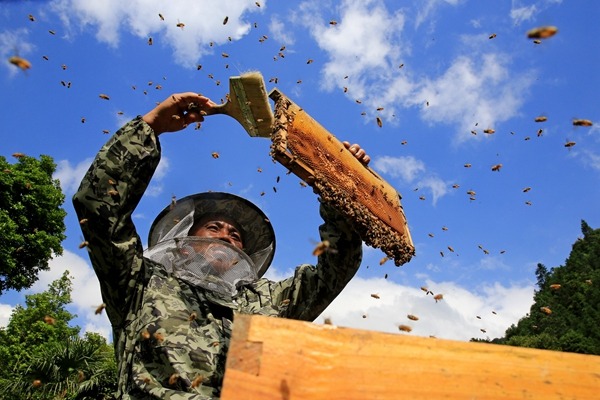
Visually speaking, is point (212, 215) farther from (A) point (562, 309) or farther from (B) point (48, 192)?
(A) point (562, 309)

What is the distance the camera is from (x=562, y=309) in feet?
150

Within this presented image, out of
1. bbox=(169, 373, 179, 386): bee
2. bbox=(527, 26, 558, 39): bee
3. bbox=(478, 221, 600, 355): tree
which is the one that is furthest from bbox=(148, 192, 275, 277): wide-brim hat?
bbox=(478, 221, 600, 355): tree

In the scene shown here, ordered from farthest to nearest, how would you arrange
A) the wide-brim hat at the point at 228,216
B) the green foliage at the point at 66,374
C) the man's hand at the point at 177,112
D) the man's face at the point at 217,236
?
1. the green foliage at the point at 66,374
2. the wide-brim hat at the point at 228,216
3. the man's face at the point at 217,236
4. the man's hand at the point at 177,112

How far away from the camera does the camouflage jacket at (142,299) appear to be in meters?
2.84

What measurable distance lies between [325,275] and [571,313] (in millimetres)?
48675

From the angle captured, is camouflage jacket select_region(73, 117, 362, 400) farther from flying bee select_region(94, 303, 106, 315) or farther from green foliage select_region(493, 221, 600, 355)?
green foliage select_region(493, 221, 600, 355)

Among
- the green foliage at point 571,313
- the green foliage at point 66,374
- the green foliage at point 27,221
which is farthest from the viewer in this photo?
the green foliage at point 571,313

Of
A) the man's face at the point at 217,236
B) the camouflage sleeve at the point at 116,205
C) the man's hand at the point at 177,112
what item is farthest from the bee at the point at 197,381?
the man's hand at the point at 177,112

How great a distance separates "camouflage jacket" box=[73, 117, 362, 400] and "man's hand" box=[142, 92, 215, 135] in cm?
13

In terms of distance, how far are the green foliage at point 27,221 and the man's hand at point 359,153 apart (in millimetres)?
18140

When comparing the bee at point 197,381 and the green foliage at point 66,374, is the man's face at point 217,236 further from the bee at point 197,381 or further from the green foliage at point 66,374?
the green foliage at point 66,374

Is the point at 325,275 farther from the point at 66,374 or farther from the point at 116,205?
the point at 66,374

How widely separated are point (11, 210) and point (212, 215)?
18383 millimetres

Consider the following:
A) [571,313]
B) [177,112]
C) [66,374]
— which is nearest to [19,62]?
[177,112]
